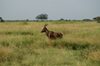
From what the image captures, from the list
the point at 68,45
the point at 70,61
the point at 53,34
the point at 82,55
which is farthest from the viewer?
the point at 53,34

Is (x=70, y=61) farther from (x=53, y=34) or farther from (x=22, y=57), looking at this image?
(x=53, y=34)

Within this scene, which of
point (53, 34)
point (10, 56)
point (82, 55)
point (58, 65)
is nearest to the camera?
point (58, 65)

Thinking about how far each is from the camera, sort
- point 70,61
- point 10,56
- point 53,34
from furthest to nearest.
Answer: point 53,34 → point 10,56 → point 70,61

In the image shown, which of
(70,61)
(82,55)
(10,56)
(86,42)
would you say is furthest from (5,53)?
(86,42)

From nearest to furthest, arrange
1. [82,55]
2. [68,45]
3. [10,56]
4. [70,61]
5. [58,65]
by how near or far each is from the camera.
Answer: [58,65], [70,61], [10,56], [82,55], [68,45]

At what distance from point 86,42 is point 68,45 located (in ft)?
3.73

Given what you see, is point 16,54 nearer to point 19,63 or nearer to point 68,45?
point 19,63

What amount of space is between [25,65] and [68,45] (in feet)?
11.4

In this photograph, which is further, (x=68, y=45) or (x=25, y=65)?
(x=68, y=45)

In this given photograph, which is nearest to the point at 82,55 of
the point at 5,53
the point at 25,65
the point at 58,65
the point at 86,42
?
the point at 58,65

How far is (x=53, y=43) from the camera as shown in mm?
7219

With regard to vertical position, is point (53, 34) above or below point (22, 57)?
above

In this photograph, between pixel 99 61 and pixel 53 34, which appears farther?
pixel 53 34

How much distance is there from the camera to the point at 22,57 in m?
5.15
